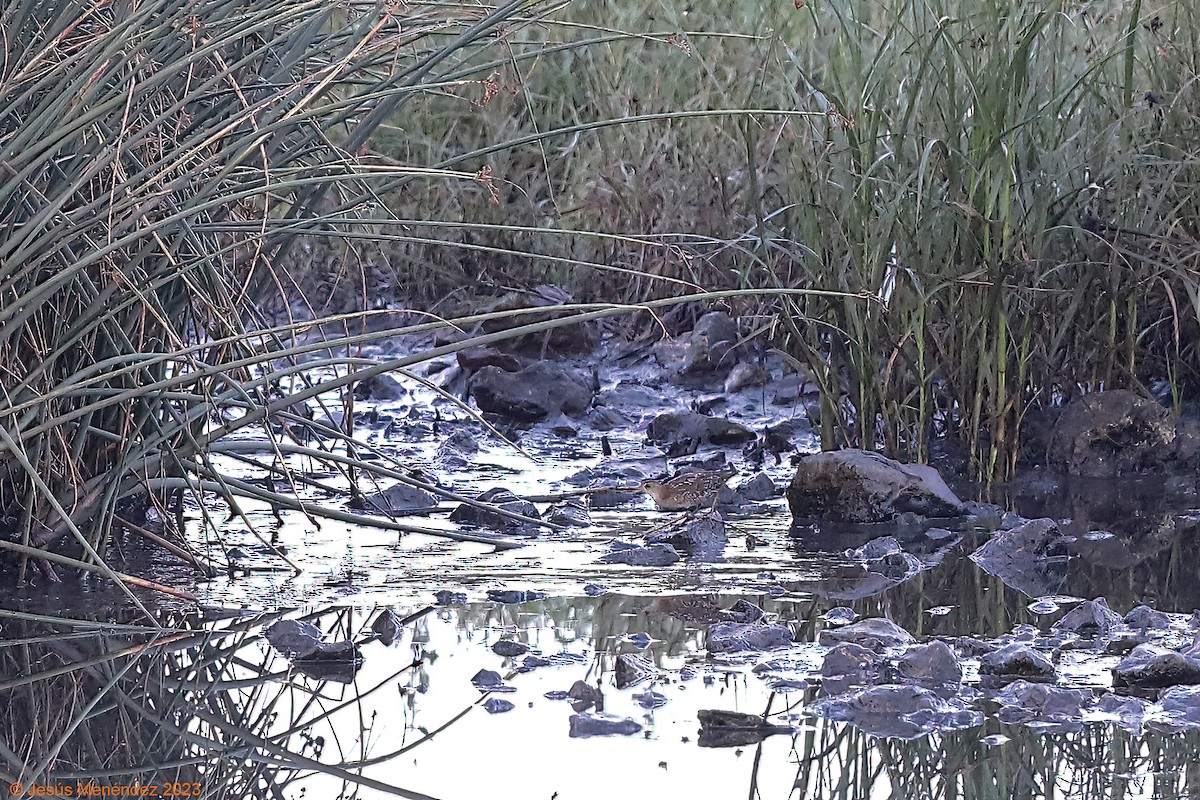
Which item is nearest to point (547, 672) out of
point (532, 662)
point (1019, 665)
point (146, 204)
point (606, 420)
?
point (532, 662)

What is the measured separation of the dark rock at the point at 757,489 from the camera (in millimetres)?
3697

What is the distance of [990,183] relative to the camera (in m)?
3.55

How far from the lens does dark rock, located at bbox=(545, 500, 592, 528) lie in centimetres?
334

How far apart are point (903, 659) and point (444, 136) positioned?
4865mm

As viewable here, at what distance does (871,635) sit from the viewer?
7.87ft

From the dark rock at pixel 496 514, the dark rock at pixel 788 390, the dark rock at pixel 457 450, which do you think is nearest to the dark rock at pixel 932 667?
the dark rock at pixel 496 514

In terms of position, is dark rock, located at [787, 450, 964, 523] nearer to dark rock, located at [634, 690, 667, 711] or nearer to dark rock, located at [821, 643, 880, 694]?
dark rock, located at [821, 643, 880, 694]

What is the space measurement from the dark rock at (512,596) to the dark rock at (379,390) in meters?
2.53

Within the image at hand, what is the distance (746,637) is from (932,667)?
313 mm

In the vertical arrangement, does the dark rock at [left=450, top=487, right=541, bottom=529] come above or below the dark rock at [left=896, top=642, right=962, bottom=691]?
below

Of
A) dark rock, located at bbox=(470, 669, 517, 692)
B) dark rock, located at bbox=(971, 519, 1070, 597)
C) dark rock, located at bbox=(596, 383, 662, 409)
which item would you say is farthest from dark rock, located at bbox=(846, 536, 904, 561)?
dark rock, located at bbox=(596, 383, 662, 409)

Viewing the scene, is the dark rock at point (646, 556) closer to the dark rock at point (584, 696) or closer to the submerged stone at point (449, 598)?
the submerged stone at point (449, 598)

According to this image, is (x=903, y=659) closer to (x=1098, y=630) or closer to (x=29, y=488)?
(x=1098, y=630)

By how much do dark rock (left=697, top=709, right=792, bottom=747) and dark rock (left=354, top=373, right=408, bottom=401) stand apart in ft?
10.6
